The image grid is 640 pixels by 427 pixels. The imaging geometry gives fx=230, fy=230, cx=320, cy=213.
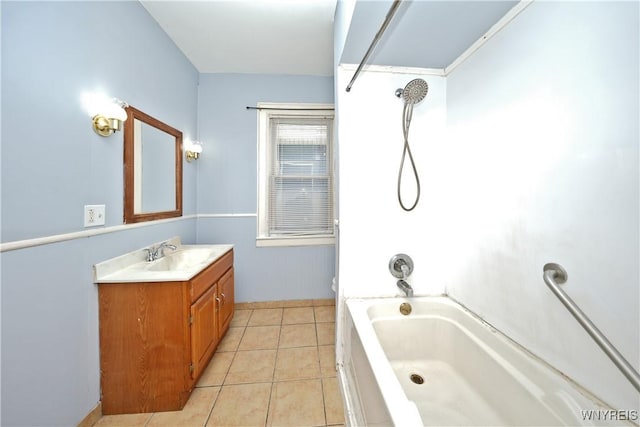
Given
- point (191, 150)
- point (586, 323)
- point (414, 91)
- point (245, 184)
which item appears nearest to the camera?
point (586, 323)

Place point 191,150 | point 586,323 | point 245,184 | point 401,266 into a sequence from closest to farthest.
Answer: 1. point 586,323
2. point 401,266
3. point 191,150
4. point 245,184

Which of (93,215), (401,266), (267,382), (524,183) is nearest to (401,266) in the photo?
(401,266)

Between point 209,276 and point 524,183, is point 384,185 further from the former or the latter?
point 209,276

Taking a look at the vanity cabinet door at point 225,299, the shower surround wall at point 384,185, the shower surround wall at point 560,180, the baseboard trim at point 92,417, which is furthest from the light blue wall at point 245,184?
the shower surround wall at point 560,180

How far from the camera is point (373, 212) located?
1536 mm

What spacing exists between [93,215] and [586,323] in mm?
2126

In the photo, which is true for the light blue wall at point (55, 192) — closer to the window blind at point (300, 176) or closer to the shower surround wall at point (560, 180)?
the window blind at point (300, 176)

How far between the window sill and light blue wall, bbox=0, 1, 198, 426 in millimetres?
1274

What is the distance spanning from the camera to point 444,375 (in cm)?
132

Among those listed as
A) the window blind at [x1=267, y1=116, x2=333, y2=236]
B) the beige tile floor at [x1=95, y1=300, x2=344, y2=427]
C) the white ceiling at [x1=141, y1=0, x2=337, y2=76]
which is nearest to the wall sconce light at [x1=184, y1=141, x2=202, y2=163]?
the window blind at [x1=267, y1=116, x2=333, y2=236]

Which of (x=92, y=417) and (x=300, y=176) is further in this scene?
(x=300, y=176)

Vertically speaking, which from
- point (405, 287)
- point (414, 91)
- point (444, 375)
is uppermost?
point (414, 91)

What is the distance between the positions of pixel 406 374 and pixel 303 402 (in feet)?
A: 2.11

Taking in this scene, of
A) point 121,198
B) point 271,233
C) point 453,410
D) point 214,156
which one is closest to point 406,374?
point 453,410
